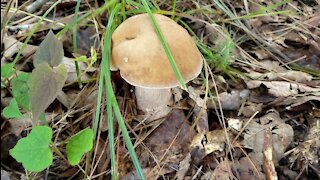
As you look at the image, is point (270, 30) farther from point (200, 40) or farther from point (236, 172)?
point (236, 172)

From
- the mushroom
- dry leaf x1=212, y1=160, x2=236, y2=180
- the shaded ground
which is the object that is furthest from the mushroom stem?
dry leaf x1=212, y1=160, x2=236, y2=180

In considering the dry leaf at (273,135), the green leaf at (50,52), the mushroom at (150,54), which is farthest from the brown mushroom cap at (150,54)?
the dry leaf at (273,135)

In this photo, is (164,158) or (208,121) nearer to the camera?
(164,158)

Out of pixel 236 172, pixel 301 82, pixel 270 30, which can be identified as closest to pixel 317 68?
pixel 301 82

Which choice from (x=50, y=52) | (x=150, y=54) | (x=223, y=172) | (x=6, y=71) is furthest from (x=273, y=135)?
(x=6, y=71)

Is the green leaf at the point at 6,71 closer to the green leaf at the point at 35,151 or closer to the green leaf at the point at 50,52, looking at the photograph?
the green leaf at the point at 50,52

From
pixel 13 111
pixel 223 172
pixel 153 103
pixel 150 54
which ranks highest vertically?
pixel 150 54

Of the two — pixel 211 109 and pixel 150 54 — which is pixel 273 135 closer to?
pixel 211 109
